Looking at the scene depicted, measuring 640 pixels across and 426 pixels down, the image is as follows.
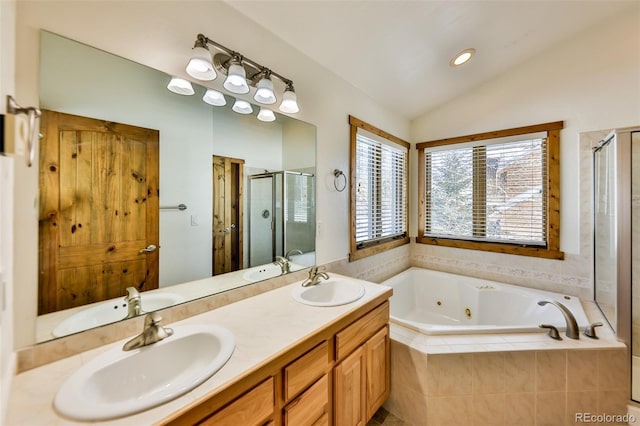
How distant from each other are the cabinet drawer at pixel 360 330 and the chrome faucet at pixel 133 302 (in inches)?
35.4

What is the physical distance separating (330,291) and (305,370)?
696 millimetres

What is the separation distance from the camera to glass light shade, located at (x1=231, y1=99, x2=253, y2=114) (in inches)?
57.7

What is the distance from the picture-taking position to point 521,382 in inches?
59.9

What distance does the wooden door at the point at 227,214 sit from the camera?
54.6 inches

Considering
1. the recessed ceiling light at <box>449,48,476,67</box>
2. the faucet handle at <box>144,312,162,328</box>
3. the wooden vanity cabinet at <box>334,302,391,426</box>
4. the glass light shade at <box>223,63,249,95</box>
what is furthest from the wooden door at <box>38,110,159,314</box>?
the recessed ceiling light at <box>449,48,476,67</box>

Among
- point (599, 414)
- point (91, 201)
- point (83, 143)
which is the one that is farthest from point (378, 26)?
point (599, 414)

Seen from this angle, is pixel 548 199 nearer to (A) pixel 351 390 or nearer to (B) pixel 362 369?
(B) pixel 362 369

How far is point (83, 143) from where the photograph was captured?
0.95 metres

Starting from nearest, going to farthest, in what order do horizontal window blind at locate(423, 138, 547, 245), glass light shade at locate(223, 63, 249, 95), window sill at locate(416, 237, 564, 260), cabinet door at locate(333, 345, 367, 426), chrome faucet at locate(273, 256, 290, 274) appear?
cabinet door at locate(333, 345, 367, 426) → glass light shade at locate(223, 63, 249, 95) → chrome faucet at locate(273, 256, 290, 274) → window sill at locate(416, 237, 564, 260) → horizontal window blind at locate(423, 138, 547, 245)

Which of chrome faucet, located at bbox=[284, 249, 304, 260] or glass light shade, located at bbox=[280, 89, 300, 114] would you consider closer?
glass light shade, located at bbox=[280, 89, 300, 114]

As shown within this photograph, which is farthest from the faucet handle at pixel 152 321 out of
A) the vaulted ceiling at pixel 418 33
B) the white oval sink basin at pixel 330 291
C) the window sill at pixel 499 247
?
the window sill at pixel 499 247

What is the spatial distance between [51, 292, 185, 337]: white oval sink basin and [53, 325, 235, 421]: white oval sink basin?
15cm

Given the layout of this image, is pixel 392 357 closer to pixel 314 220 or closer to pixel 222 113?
pixel 314 220

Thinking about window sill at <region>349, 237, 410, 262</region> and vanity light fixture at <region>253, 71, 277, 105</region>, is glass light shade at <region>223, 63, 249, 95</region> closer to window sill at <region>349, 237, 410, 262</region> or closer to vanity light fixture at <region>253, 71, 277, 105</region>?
vanity light fixture at <region>253, 71, 277, 105</region>
